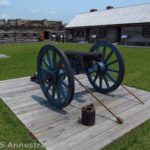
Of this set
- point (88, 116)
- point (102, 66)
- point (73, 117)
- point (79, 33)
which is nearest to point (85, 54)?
point (102, 66)

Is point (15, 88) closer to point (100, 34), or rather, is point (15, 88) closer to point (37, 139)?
point (37, 139)

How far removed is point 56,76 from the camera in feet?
15.6

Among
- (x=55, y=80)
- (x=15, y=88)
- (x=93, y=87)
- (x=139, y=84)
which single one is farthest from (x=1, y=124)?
(x=139, y=84)

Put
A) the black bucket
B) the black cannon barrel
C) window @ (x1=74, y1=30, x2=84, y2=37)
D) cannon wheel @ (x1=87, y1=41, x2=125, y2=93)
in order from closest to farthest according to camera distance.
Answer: the black bucket
the black cannon barrel
cannon wheel @ (x1=87, y1=41, x2=125, y2=93)
window @ (x1=74, y1=30, x2=84, y2=37)

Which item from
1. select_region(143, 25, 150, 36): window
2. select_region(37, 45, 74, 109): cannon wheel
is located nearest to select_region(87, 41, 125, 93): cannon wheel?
select_region(37, 45, 74, 109): cannon wheel

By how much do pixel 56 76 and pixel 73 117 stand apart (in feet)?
2.92

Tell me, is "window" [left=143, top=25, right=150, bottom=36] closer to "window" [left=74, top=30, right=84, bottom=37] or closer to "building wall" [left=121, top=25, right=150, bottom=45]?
"building wall" [left=121, top=25, right=150, bottom=45]

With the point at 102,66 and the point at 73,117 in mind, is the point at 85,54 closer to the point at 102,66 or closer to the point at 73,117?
the point at 102,66

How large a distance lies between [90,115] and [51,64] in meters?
1.46

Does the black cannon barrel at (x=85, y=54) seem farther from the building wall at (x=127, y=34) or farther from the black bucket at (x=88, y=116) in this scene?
the building wall at (x=127, y=34)

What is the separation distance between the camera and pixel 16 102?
17.5 feet

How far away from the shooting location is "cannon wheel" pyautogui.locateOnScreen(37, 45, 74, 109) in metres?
4.26

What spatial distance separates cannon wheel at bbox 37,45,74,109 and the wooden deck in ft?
0.85

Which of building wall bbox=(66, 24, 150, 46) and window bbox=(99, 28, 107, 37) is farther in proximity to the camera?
window bbox=(99, 28, 107, 37)
